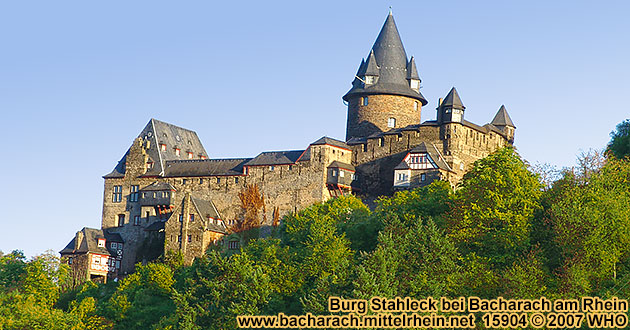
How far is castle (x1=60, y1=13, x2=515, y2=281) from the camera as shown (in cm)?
8400

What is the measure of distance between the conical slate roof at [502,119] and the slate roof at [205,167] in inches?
751

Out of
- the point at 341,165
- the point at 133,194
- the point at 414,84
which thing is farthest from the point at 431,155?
the point at 133,194

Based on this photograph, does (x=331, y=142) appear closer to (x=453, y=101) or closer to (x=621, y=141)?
(x=453, y=101)

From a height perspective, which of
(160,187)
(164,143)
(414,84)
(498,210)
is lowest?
(498,210)

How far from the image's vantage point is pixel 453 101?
275 ft

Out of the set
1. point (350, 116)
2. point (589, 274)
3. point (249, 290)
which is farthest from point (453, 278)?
point (350, 116)

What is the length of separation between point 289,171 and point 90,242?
16194 millimetres

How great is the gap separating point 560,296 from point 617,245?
5622 mm

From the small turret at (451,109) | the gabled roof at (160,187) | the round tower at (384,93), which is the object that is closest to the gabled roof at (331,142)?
the round tower at (384,93)

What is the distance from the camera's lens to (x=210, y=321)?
64.8m

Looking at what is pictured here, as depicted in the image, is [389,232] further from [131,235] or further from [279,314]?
[131,235]

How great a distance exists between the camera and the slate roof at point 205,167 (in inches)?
3524

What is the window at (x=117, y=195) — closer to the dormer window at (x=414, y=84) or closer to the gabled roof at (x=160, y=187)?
the gabled roof at (x=160, y=187)

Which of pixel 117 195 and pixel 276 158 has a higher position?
pixel 276 158
